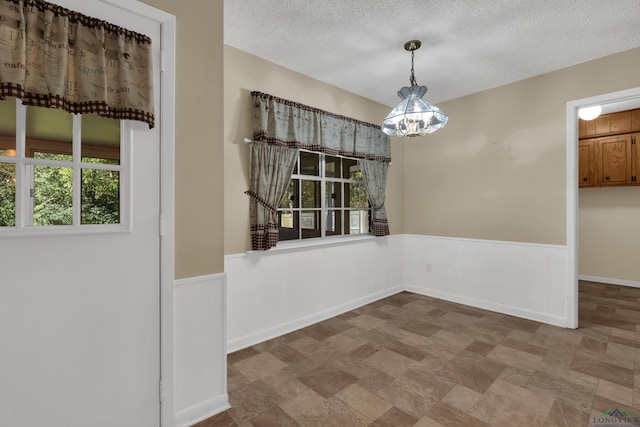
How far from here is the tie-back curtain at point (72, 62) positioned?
1.28 metres

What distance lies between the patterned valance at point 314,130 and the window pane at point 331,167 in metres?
0.18

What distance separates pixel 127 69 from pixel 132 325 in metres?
1.34

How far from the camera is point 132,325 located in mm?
1617

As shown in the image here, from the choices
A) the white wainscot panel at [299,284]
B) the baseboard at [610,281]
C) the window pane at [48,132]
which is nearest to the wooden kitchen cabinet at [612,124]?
the baseboard at [610,281]

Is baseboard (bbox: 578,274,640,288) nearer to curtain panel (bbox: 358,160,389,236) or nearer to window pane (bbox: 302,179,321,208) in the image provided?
curtain panel (bbox: 358,160,389,236)

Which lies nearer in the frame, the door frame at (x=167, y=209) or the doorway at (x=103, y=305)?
the doorway at (x=103, y=305)

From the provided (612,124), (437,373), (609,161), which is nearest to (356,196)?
(437,373)

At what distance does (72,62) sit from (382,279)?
3914mm

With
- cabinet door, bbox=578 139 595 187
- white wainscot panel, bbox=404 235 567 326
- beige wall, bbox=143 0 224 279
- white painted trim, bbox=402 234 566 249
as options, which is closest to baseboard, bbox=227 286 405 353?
white wainscot panel, bbox=404 235 567 326

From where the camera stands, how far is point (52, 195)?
143cm

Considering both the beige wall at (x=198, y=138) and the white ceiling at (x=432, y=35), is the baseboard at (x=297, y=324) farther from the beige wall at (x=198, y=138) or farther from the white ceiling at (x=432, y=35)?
the white ceiling at (x=432, y=35)

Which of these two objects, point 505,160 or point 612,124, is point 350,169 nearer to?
point 505,160

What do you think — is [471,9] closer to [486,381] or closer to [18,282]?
[486,381]

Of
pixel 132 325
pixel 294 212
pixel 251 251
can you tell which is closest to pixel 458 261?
pixel 294 212
